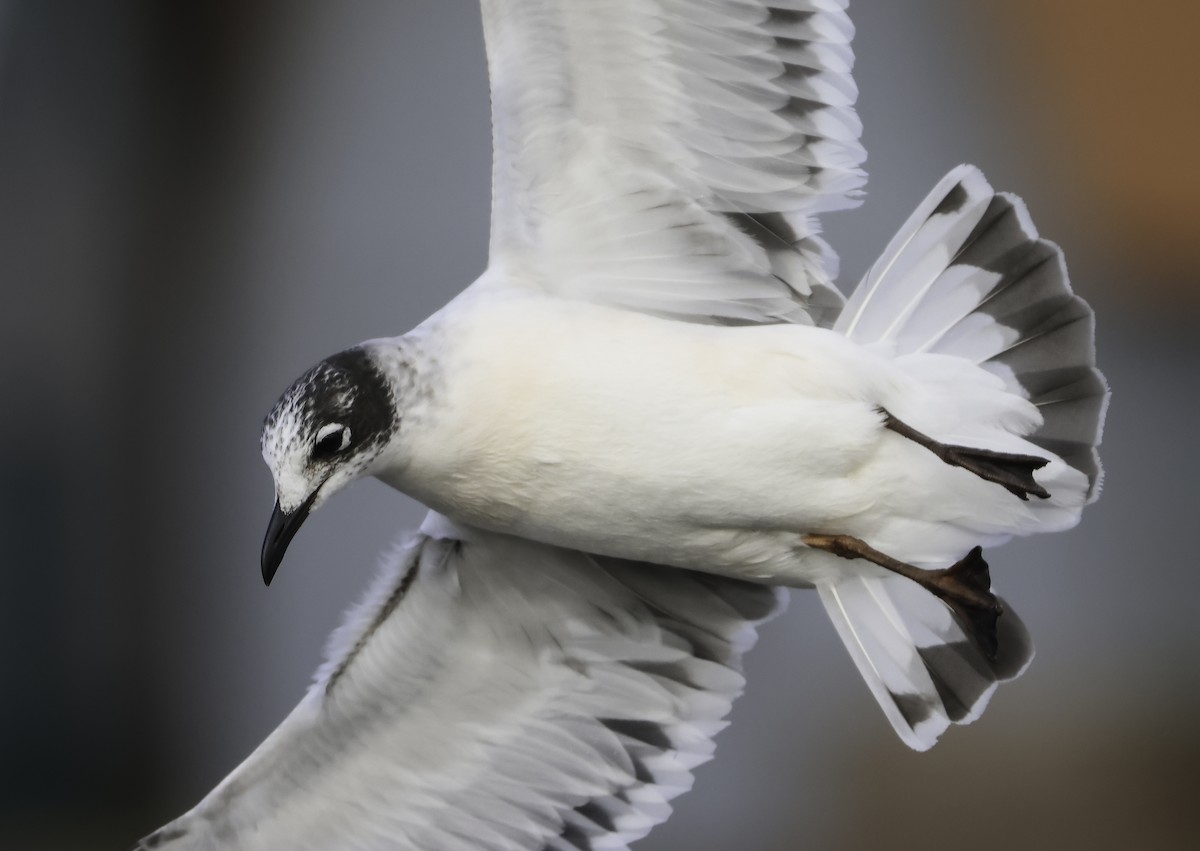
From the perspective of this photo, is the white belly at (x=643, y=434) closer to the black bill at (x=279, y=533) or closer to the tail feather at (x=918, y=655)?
the black bill at (x=279, y=533)

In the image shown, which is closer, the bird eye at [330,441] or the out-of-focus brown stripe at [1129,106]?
the bird eye at [330,441]

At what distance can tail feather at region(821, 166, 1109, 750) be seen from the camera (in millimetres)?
1755

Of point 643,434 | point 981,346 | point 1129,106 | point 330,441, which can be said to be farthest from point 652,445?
point 1129,106

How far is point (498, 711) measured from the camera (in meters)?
1.94

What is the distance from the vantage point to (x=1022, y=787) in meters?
3.35

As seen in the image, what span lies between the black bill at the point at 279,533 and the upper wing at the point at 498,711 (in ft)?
1.12

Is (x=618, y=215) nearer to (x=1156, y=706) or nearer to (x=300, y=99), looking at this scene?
(x=1156, y=706)

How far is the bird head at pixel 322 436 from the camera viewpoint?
1.45 metres

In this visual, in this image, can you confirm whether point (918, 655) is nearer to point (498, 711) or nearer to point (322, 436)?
point (498, 711)

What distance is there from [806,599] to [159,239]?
207 cm

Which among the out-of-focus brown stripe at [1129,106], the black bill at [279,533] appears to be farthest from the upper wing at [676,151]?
the out-of-focus brown stripe at [1129,106]

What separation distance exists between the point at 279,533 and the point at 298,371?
9.10 feet

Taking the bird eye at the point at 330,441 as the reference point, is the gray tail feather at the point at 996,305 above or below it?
above

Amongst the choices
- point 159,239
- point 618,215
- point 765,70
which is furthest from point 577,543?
point 159,239
